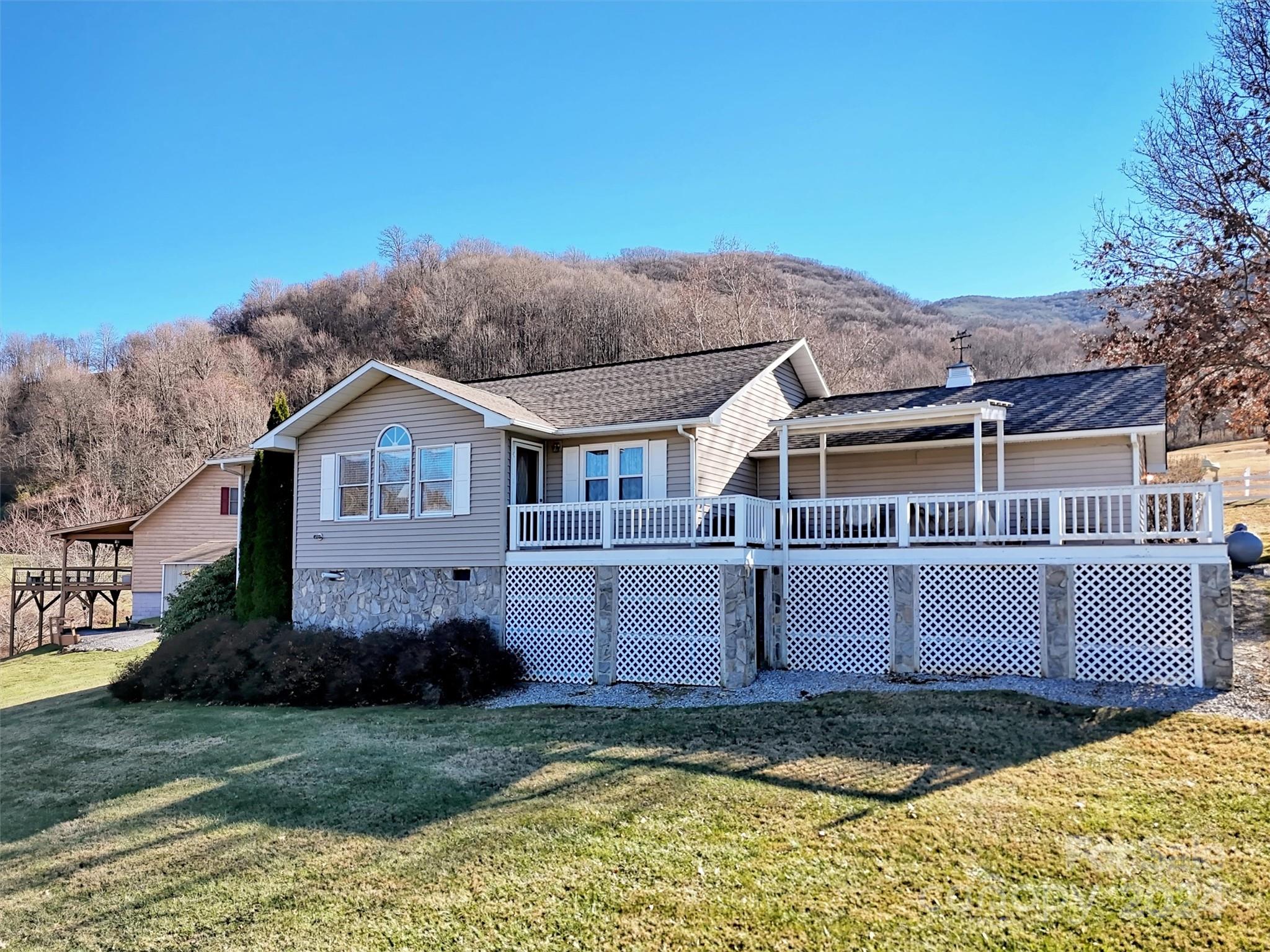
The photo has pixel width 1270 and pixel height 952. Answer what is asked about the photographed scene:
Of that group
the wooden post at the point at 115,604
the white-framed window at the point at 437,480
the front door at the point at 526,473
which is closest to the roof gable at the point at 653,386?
the front door at the point at 526,473

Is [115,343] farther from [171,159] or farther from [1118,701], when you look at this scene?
[1118,701]

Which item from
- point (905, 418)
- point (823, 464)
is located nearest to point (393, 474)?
point (823, 464)

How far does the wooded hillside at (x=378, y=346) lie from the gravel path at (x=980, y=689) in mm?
24456

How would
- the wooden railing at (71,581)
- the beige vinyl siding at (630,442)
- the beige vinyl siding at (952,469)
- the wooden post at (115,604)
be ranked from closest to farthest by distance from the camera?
the beige vinyl siding at (952,469)
the beige vinyl siding at (630,442)
the wooden railing at (71,581)
the wooden post at (115,604)

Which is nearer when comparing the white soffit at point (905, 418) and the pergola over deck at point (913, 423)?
the white soffit at point (905, 418)

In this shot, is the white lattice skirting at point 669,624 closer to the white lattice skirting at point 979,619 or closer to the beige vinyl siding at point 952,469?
the white lattice skirting at point 979,619

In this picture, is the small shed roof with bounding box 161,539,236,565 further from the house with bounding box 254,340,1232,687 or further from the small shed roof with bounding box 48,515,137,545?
the house with bounding box 254,340,1232,687

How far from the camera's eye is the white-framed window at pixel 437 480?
580 inches

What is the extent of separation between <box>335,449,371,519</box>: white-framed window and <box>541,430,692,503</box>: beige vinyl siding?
320 centimetres

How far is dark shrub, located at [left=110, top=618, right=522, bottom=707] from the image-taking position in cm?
1249

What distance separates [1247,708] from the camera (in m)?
9.17

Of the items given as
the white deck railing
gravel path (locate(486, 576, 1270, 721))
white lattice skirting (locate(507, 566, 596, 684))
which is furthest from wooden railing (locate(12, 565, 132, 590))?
gravel path (locate(486, 576, 1270, 721))

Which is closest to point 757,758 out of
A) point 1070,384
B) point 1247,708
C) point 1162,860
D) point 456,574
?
point 1162,860

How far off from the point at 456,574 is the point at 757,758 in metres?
7.76
